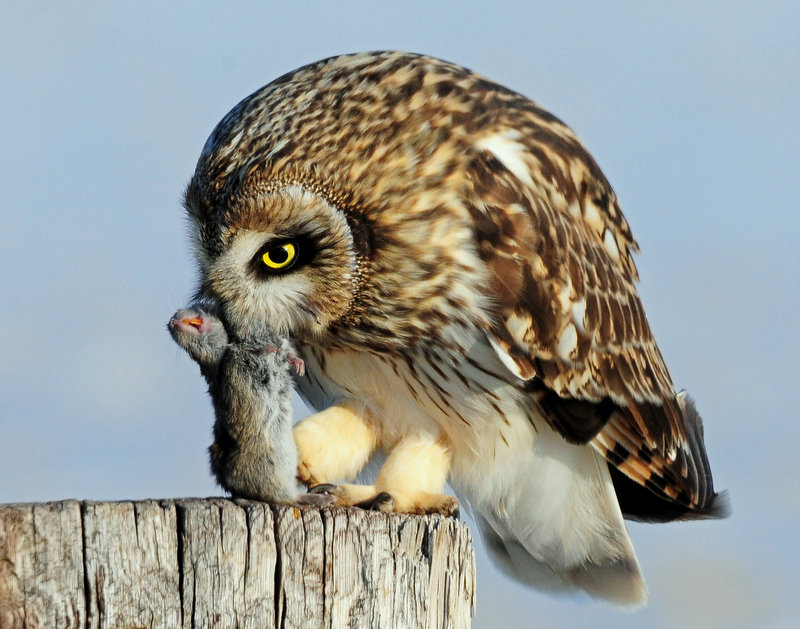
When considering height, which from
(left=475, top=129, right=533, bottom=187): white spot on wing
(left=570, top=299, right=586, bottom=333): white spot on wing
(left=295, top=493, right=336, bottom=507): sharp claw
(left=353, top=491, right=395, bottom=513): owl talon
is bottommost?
(left=295, top=493, right=336, bottom=507): sharp claw

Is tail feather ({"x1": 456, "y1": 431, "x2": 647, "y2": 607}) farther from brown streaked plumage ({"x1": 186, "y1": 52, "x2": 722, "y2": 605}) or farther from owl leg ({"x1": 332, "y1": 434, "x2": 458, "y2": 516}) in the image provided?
owl leg ({"x1": 332, "y1": 434, "x2": 458, "y2": 516})

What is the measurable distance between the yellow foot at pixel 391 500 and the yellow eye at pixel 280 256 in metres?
0.72

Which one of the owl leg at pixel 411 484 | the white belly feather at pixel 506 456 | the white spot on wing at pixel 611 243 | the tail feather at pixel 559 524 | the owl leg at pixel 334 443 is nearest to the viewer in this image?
the owl leg at pixel 411 484

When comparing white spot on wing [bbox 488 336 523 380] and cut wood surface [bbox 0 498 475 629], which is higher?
white spot on wing [bbox 488 336 523 380]

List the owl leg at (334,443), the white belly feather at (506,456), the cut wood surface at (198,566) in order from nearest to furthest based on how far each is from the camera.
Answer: the cut wood surface at (198,566), the white belly feather at (506,456), the owl leg at (334,443)

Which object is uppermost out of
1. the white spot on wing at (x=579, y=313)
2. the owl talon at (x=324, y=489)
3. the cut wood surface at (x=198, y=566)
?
the white spot on wing at (x=579, y=313)

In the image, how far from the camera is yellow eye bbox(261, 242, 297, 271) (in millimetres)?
3322

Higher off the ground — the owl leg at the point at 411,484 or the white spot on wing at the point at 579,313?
the white spot on wing at the point at 579,313

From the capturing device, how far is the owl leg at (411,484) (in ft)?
11.9

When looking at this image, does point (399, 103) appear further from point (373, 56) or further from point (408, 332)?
point (408, 332)

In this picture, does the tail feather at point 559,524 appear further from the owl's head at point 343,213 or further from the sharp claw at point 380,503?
the owl's head at point 343,213

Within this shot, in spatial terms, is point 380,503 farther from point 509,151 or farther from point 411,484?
point 509,151

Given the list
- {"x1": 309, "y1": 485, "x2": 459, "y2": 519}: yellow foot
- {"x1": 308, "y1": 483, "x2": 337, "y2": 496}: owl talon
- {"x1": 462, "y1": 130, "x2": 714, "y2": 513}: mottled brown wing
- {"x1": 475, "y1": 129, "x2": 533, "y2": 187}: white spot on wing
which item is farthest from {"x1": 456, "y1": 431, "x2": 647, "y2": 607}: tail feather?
{"x1": 475, "y1": 129, "x2": 533, "y2": 187}: white spot on wing

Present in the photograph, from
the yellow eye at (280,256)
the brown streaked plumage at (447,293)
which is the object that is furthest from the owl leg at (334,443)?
the yellow eye at (280,256)
